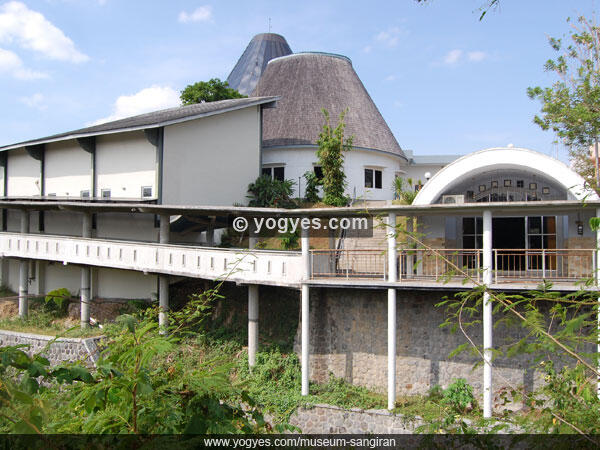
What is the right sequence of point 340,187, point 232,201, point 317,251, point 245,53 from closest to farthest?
point 317,251 < point 232,201 < point 340,187 < point 245,53

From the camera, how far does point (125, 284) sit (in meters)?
21.0

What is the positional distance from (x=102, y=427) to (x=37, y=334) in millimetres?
18619

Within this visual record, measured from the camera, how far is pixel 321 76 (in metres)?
30.4

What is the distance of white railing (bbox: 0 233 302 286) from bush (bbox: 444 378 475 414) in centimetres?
529

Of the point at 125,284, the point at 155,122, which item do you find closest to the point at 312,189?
the point at 155,122

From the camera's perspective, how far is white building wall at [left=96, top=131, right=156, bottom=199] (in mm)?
19828

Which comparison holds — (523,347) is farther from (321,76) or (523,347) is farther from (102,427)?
(321,76)

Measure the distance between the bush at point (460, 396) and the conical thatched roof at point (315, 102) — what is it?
16.6 m

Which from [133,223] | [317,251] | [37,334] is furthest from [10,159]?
[317,251]

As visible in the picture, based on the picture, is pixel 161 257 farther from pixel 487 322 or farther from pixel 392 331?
pixel 487 322

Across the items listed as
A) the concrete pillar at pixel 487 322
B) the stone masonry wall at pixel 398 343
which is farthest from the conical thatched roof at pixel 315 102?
the concrete pillar at pixel 487 322

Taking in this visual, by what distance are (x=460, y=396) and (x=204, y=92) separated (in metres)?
24.7

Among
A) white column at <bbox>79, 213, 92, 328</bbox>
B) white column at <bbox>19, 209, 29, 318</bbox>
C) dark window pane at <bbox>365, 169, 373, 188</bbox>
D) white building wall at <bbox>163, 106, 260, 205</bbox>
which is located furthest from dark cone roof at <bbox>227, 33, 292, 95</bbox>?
white column at <bbox>79, 213, 92, 328</bbox>

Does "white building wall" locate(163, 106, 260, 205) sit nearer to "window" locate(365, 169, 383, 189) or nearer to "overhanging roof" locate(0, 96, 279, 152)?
"overhanging roof" locate(0, 96, 279, 152)
